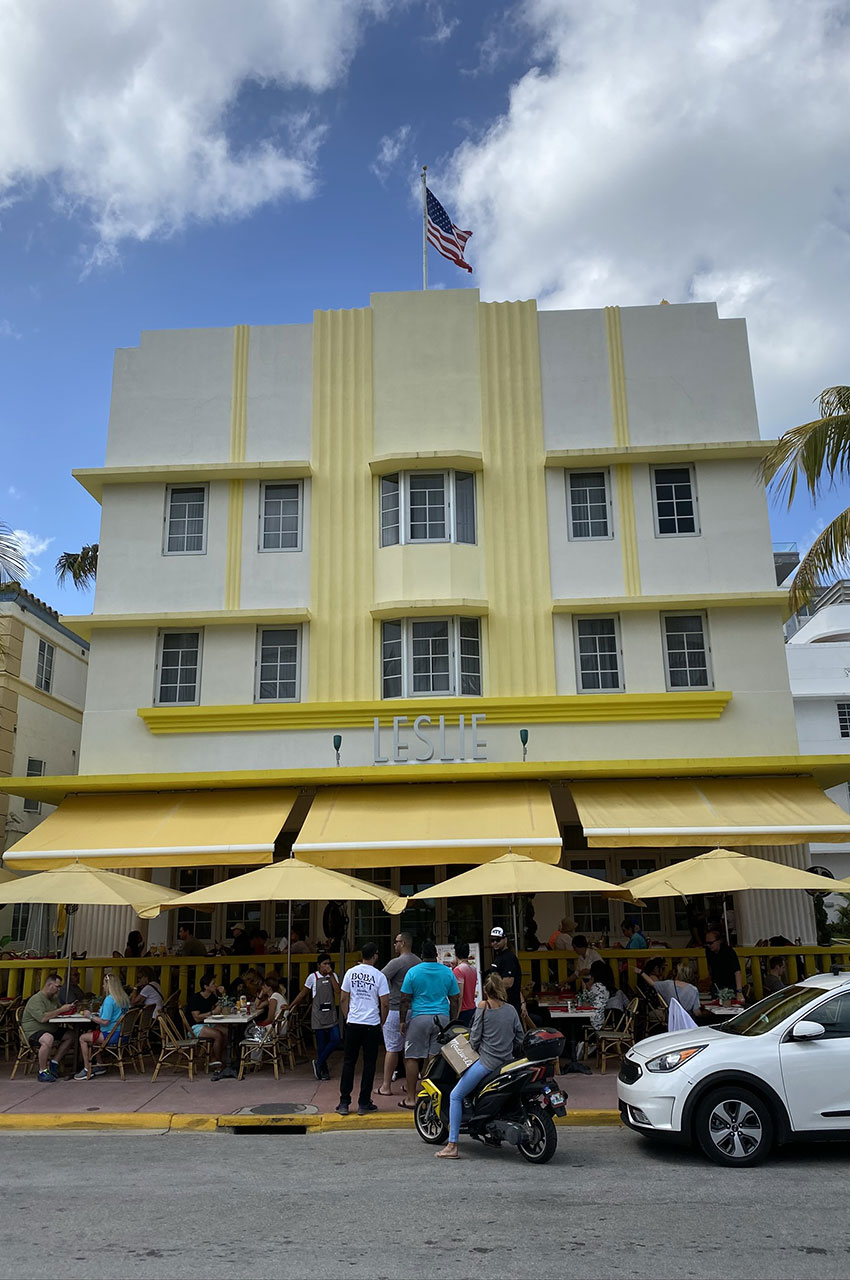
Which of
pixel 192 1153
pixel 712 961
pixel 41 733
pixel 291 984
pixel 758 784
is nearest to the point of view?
pixel 192 1153

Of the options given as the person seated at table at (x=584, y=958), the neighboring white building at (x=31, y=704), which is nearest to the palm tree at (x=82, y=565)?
the neighboring white building at (x=31, y=704)

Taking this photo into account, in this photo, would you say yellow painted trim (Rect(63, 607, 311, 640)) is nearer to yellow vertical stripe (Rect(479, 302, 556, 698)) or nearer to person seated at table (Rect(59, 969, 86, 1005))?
yellow vertical stripe (Rect(479, 302, 556, 698))

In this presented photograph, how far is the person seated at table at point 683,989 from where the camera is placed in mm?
12367

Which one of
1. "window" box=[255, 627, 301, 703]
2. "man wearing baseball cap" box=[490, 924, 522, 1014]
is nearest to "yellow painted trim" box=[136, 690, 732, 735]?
"window" box=[255, 627, 301, 703]

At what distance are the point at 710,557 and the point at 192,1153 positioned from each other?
13.8m

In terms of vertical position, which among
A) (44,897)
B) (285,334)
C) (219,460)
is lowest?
(44,897)

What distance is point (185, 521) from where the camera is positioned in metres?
20.3

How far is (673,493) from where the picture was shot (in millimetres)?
19938

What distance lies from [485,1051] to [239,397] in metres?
14.7

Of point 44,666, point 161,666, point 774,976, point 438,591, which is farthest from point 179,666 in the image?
point 774,976

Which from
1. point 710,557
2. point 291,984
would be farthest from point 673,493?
point 291,984

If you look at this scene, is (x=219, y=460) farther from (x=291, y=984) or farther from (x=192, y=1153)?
(x=192, y=1153)

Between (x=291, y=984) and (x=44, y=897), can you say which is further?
(x=291, y=984)

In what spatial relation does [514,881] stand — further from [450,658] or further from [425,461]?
[425,461]
